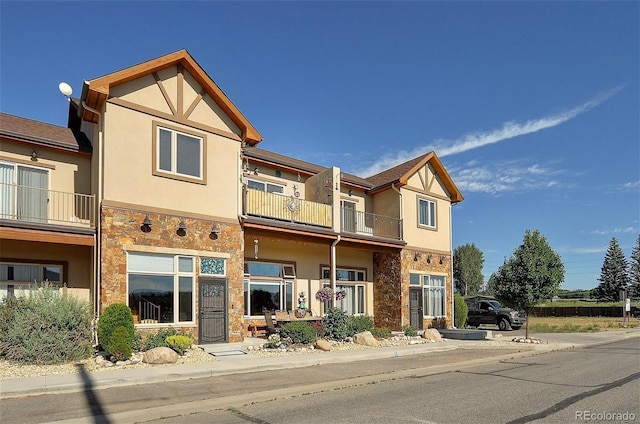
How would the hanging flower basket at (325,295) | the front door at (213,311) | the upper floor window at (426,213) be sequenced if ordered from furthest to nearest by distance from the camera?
the upper floor window at (426,213) → the hanging flower basket at (325,295) → the front door at (213,311)

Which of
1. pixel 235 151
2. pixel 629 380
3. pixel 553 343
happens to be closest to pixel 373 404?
pixel 629 380

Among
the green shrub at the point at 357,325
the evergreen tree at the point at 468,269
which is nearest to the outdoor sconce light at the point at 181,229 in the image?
the green shrub at the point at 357,325

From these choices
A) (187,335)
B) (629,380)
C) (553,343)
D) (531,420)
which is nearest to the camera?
(531,420)

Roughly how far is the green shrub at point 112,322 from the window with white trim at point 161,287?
3.89 feet

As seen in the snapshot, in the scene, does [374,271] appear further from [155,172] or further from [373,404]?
[373,404]

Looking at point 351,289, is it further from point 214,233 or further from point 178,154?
point 178,154

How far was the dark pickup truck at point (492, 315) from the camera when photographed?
28.8 m

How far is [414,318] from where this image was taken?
2297 centimetres

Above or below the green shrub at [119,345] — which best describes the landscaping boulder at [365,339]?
below

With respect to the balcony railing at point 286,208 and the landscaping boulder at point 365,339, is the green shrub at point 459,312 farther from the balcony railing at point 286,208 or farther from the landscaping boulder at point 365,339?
the balcony railing at point 286,208

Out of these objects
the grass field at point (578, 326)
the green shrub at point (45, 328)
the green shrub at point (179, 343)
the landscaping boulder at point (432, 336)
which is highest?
the green shrub at point (45, 328)

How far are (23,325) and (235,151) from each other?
26.3ft

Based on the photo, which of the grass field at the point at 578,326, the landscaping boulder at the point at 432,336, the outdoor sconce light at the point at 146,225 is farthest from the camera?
the grass field at the point at 578,326

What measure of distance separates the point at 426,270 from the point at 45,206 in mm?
15835
